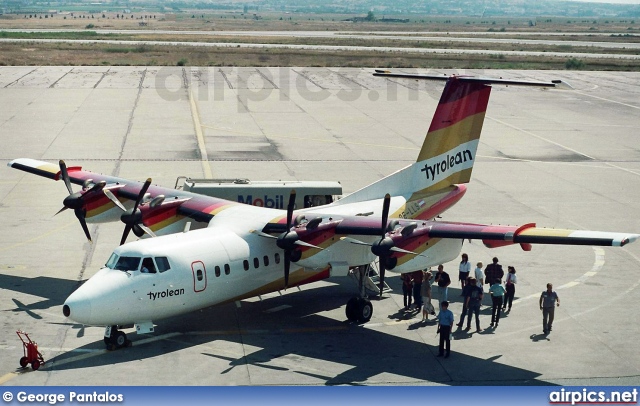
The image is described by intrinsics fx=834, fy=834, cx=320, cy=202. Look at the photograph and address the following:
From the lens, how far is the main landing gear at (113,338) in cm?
2172

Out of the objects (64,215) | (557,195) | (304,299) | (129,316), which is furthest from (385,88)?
(129,316)


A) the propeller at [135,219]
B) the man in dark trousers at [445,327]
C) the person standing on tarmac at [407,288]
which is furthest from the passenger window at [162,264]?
the person standing on tarmac at [407,288]

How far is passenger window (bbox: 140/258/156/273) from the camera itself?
21.9 meters

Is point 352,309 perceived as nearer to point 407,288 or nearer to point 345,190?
point 407,288

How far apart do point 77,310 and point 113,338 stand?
1.48 m

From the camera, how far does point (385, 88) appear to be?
268 feet

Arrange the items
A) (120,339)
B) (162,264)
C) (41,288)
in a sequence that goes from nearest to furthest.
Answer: (120,339) < (162,264) < (41,288)

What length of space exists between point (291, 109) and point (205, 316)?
43.6 m

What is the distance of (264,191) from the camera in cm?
3369

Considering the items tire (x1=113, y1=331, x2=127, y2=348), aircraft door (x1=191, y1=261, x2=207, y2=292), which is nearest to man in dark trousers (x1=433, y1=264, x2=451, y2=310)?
aircraft door (x1=191, y1=261, x2=207, y2=292)

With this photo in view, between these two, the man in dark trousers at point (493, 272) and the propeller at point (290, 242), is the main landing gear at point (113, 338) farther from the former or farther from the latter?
the man in dark trousers at point (493, 272)

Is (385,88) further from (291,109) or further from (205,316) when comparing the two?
(205,316)

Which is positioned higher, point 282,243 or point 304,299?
point 282,243

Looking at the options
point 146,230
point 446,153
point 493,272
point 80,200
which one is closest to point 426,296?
point 493,272
